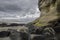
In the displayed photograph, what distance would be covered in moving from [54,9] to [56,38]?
19.3 feet

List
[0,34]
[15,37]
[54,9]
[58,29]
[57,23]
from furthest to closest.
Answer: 1. [54,9]
2. [57,23]
3. [58,29]
4. [0,34]
5. [15,37]

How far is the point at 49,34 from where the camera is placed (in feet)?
62.3

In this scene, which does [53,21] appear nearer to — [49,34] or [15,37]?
[49,34]

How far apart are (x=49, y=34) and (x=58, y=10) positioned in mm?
5357

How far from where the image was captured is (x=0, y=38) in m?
17.1

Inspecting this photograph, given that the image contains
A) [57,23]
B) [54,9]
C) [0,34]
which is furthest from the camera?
[54,9]

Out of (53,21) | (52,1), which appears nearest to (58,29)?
(53,21)

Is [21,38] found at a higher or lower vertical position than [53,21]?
lower

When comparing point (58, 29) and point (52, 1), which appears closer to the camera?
point (58, 29)

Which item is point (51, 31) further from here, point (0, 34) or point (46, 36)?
point (0, 34)

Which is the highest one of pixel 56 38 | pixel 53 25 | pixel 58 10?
pixel 58 10

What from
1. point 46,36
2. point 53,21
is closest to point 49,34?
point 46,36

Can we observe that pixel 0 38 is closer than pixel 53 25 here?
Yes

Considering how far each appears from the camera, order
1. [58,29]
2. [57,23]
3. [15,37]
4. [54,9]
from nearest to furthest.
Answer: [15,37] < [58,29] < [57,23] < [54,9]
